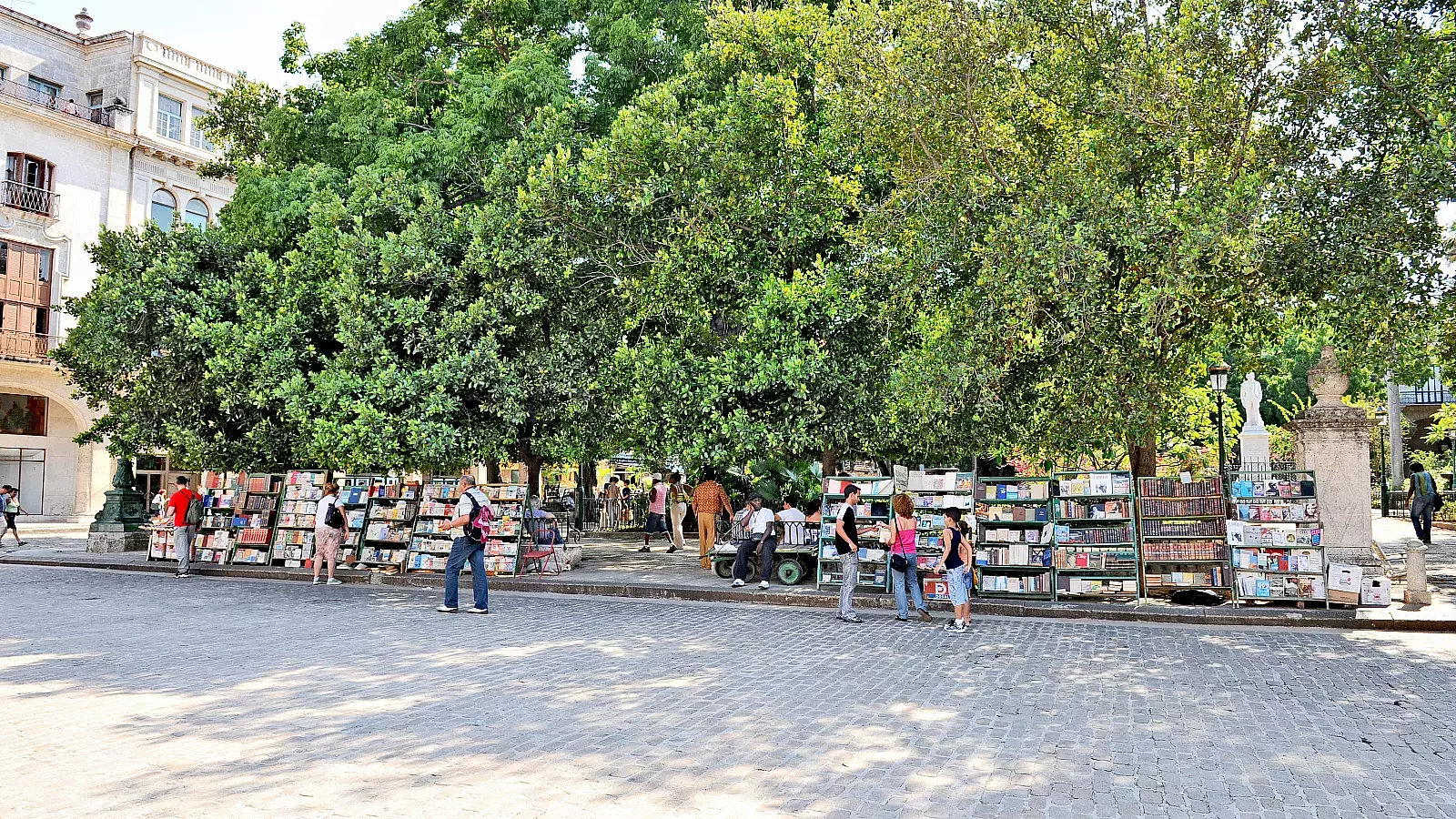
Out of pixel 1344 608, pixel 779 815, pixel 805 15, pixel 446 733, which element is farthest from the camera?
pixel 805 15

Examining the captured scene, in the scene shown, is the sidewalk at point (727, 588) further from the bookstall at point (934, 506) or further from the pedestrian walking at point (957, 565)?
the pedestrian walking at point (957, 565)

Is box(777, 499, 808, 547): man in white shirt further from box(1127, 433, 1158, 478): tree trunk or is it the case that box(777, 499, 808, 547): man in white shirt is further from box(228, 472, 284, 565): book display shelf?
box(228, 472, 284, 565): book display shelf

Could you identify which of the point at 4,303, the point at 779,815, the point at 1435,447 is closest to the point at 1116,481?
the point at 779,815

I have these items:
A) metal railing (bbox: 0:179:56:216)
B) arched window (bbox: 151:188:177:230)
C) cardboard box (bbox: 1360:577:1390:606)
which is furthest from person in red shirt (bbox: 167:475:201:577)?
arched window (bbox: 151:188:177:230)

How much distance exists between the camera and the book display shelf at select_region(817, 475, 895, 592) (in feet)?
49.7

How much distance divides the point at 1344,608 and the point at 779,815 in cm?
1080

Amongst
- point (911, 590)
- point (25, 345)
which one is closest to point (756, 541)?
point (911, 590)

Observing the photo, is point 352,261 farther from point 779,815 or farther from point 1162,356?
point 779,815

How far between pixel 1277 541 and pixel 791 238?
8.53 meters

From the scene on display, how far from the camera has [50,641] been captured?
10250mm

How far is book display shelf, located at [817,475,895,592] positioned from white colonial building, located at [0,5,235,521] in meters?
25.1

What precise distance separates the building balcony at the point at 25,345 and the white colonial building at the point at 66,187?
→ 0.11ft

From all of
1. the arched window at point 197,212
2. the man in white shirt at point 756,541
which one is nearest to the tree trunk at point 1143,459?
the man in white shirt at point 756,541

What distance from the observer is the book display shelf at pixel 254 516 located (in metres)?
19.5
